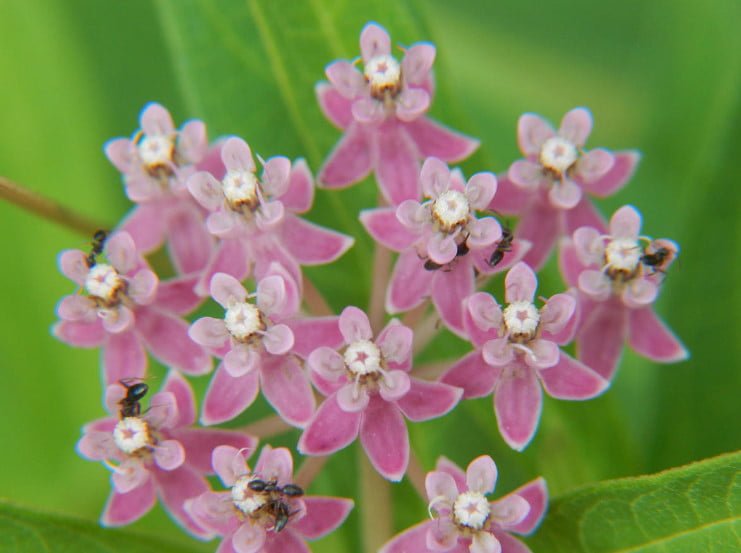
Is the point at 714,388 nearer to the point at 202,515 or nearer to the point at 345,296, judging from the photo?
the point at 345,296

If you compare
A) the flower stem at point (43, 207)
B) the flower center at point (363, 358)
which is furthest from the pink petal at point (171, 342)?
the flower center at point (363, 358)

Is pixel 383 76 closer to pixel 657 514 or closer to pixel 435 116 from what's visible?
pixel 435 116

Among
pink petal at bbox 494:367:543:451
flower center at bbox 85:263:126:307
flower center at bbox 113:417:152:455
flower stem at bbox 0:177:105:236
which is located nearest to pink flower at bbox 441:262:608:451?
pink petal at bbox 494:367:543:451

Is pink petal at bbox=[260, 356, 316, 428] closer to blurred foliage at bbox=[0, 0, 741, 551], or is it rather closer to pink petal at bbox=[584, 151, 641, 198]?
blurred foliage at bbox=[0, 0, 741, 551]

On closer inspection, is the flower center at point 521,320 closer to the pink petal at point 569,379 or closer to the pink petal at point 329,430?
the pink petal at point 569,379

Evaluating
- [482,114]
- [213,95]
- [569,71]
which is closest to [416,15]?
[213,95]

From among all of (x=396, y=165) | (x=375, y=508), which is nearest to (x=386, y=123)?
(x=396, y=165)
